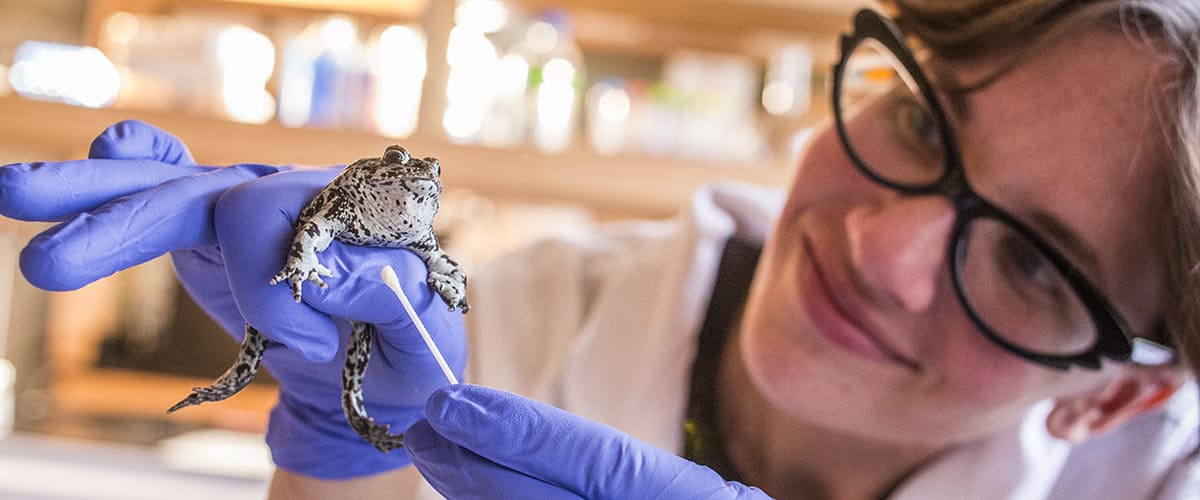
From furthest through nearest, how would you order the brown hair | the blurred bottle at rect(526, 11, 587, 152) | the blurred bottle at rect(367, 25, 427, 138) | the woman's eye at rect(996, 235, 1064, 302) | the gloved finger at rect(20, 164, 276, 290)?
the blurred bottle at rect(526, 11, 587, 152) < the blurred bottle at rect(367, 25, 427, 138) < the woman's eye at rect(996, 235, 1064, 302) < the brown hair < the gloved finger at rect(20, 164, 276, 290)

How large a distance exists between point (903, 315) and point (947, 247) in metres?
0.06

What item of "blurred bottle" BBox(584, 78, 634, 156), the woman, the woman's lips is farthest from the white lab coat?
"blurred bottle" BBox(584, 78, 634, 156)

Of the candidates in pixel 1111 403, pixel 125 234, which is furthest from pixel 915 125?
pixel 125 234

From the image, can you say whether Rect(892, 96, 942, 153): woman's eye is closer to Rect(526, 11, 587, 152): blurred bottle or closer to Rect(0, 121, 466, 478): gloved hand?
Rect(0, 121, 466, 478): gloved hand

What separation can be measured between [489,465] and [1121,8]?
20.8 inches

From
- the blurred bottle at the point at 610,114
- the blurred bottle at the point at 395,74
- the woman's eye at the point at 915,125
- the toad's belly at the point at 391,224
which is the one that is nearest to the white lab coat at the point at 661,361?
the woman's eye at the point at 915,125

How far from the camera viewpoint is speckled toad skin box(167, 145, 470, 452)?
33 cm

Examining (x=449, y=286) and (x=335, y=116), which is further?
(x=335, y=116)

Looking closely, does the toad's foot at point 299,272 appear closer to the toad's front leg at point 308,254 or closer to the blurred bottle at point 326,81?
the toad's front leg at point 308,254

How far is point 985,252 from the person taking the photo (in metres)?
0.69

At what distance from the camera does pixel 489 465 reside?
383 mm

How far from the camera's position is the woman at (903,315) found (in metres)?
0.41

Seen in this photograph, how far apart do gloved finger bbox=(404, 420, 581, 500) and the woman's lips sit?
1.35 ft

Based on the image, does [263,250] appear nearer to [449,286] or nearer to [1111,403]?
[449,286]
